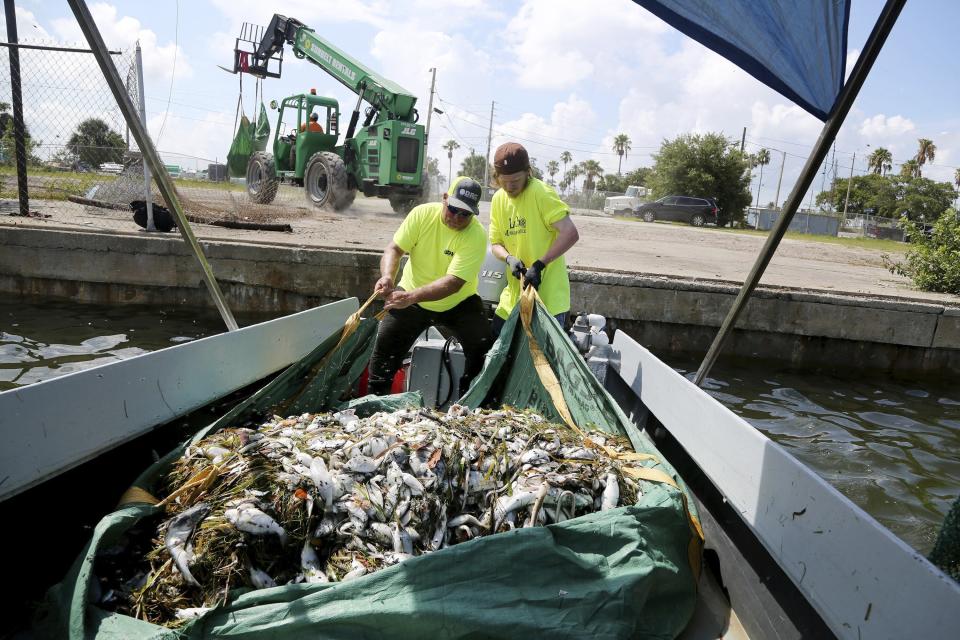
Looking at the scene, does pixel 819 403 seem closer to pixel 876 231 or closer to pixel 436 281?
pixel 436 281

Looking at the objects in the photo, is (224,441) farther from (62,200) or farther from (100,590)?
(62,200)

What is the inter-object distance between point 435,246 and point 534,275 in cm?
72

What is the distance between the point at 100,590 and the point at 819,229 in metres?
44.5

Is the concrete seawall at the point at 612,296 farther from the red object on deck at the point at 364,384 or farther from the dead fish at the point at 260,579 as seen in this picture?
the dead fish at the point at 260,579

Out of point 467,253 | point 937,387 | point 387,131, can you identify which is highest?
point 387,131

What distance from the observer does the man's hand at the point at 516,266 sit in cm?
407

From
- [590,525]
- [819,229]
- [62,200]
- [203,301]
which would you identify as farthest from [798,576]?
[819,229]

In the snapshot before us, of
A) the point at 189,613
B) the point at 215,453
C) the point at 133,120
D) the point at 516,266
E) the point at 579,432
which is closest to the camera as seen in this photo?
the point at 189,613

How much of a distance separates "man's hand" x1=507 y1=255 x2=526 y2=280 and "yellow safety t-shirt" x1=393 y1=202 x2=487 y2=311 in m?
0.19

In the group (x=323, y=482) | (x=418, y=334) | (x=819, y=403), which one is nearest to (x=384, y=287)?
(x=418, y=334)

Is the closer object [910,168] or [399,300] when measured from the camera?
[399,300]

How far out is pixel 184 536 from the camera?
6.31ft

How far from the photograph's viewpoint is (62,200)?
440 inches

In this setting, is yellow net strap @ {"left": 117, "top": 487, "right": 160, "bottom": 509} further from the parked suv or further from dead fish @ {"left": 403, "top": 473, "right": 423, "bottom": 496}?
the parked suv
